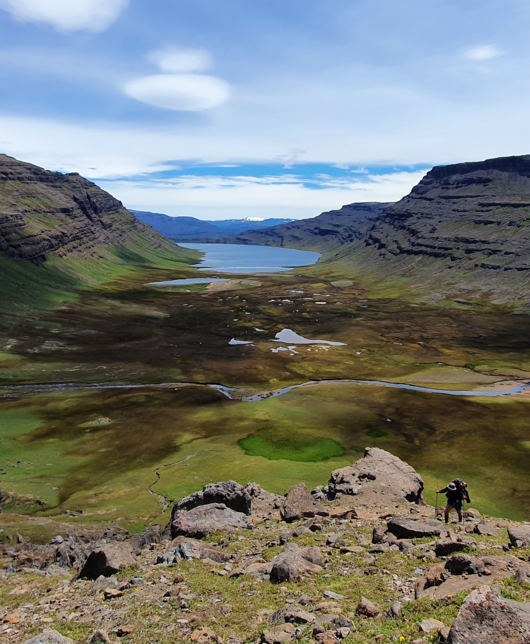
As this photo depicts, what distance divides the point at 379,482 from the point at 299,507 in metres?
7.71

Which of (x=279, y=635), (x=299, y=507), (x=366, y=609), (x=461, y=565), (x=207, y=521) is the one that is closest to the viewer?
(x=279, y=635)

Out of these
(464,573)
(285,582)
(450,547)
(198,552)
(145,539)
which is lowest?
(145,539)

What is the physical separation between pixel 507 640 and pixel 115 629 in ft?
41.1

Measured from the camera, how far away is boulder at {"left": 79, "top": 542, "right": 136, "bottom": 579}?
21453 millimetres

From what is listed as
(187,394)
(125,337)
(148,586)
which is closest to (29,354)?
(125,337)

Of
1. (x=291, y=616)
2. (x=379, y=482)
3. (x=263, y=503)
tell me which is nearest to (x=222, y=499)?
(x=263, y=503)

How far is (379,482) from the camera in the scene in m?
34.4

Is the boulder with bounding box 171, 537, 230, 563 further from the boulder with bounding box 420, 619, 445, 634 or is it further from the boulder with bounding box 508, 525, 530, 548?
the boulder with bounding box 508, 525, 530, 548

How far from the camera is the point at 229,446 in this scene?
5803 cm

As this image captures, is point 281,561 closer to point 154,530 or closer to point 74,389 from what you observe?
point 154,530

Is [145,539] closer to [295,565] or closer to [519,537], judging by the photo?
[295,565]

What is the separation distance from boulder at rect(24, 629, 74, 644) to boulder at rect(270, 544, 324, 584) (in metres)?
8.34

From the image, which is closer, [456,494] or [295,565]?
[295,565]

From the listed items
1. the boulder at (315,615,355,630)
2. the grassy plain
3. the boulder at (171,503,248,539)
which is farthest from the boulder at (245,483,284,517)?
the boulder at (315,615,355,630)
